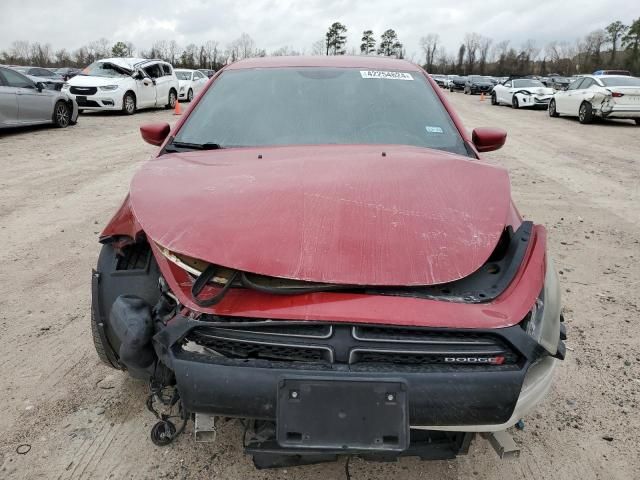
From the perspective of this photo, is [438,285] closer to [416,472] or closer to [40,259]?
[416,472]

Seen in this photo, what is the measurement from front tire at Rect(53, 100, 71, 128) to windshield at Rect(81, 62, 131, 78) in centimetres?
311

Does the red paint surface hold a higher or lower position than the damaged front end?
higher

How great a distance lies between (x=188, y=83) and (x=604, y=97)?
14.9 m

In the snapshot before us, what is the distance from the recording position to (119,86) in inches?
575

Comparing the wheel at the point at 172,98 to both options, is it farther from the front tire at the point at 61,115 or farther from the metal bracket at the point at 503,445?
the metal bracket at the point at 503,445

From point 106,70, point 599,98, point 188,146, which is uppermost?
point 106,70

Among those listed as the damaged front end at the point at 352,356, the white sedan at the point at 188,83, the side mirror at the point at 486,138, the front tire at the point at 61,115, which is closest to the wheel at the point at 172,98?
the white sedan at the point at 188,83

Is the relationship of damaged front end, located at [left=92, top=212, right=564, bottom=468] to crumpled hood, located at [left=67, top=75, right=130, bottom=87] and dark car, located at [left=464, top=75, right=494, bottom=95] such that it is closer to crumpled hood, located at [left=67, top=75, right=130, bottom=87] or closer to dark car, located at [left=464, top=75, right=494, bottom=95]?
crumpled hood, located at [left=67, top=75, right=130, bottom=87]

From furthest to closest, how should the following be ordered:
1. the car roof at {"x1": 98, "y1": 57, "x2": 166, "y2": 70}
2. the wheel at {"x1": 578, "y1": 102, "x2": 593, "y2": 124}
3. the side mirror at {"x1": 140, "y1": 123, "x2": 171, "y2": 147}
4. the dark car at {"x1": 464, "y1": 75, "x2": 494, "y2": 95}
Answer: the dark car at {"x1": 464, "y1": 75, "x2": 494, "y2": 95}, the car roof at {"x1": 98, "y1": 57, "x2": 166, "y2": 70}, the wheel at {"x1": 578, "y1": 102, "x2": 593, "y2": 124}, the side mirror at {"x1": 140, "y1": 123, "x2": 171, "y2": 147}

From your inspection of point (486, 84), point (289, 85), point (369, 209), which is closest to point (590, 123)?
point (289, 85)

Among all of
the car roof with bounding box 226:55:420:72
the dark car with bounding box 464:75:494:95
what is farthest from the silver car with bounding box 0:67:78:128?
the dark car with bounding box 464:75:494:95

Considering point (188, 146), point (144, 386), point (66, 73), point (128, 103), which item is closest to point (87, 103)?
point (128, 103)

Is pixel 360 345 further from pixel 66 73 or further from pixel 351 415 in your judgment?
pixel 66 73

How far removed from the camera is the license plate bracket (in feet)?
4.79
